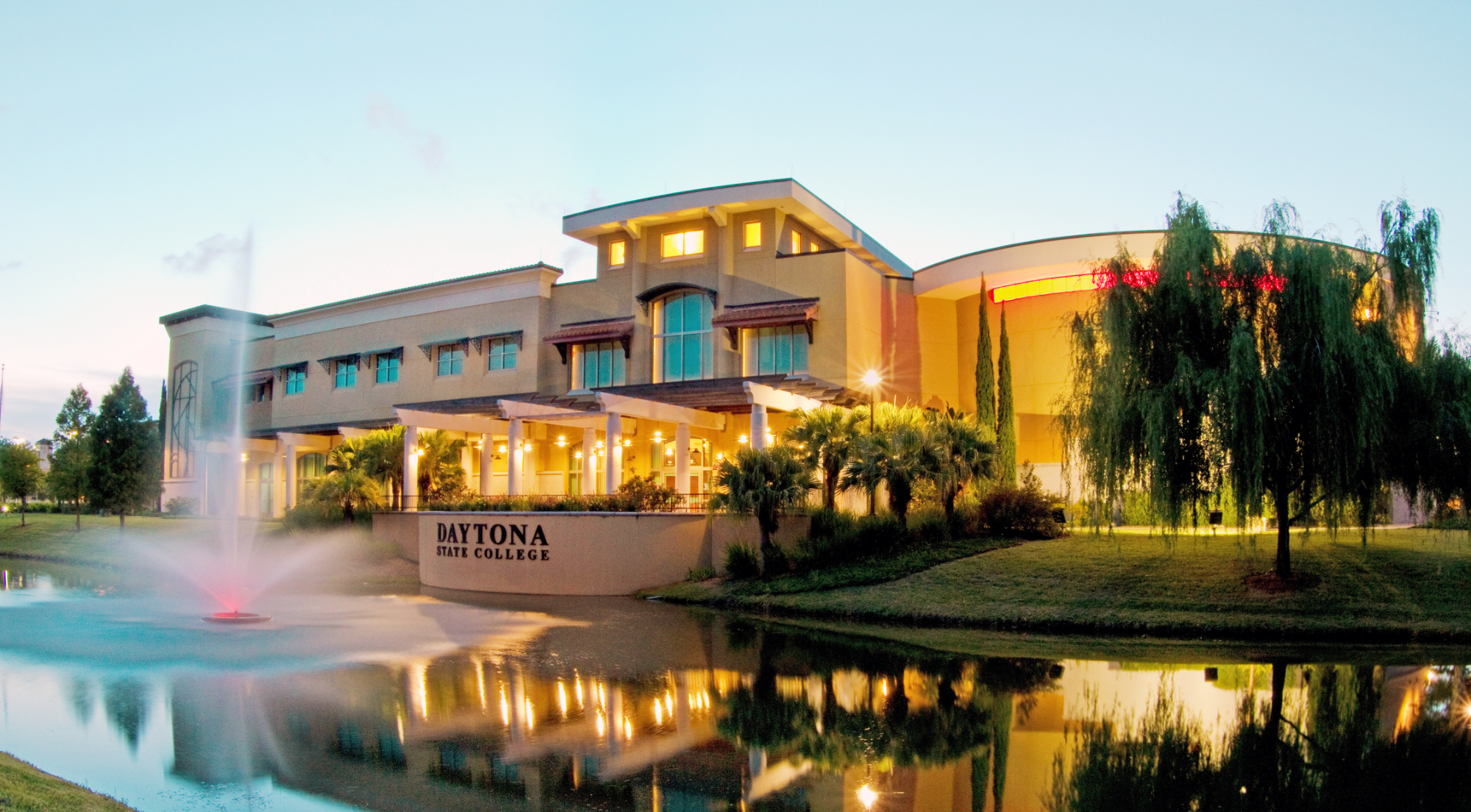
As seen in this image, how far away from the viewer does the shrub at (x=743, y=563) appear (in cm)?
2759

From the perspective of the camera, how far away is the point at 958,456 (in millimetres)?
28328

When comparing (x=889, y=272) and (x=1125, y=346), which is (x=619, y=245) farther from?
(x=1125, y=346)

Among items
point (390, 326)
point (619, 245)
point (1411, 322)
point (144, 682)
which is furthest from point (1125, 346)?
point (390, 326)

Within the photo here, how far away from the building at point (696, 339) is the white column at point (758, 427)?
0.19ft

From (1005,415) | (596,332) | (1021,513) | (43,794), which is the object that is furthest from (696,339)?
(43,794)

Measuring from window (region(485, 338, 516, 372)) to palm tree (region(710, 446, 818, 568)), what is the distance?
672 inches

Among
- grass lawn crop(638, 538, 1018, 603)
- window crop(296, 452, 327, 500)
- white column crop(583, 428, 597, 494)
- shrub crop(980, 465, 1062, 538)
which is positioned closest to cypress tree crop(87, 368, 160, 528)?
window crop(296, 452, 327, 500)

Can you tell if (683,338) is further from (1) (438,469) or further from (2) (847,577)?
(2) (847,577)

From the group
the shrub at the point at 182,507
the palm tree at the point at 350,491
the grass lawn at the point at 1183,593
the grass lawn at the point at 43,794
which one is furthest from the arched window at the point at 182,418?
the grass lawn at the point at 43,794

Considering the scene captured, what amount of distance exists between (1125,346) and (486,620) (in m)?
14.8

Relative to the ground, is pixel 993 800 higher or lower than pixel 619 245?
lower

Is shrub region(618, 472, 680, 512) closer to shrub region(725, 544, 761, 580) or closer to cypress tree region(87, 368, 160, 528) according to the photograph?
shrub region(725, 544, 761, 580)

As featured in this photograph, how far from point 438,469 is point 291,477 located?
12226 mm

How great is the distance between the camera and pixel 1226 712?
40.3 ft
